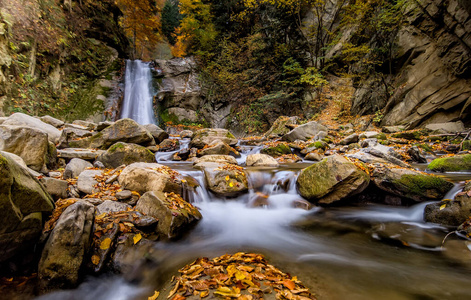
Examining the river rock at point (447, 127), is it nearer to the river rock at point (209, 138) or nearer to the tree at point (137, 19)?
the river rock at point (209, 138)

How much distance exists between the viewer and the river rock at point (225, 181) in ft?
16.1

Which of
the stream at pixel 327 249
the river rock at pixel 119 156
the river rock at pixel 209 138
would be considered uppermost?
the river rock at pixel 209 138

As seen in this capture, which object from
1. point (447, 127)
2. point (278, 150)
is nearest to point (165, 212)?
point (278, 150)

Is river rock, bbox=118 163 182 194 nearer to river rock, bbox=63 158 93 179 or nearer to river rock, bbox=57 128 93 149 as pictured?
river rock, bbox=63 158 93 179

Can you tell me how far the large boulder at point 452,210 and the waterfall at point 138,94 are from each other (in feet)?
52.4

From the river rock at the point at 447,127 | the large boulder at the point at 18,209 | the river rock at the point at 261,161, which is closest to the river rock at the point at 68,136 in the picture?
the large boulder at the point at 18,209

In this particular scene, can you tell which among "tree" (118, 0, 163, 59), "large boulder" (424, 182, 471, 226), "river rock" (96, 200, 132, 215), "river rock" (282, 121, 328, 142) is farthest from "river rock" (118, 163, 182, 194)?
"tree" (118, 0, 163, 59)

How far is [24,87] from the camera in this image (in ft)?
32.2

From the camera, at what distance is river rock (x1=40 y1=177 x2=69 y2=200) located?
10.9 feet

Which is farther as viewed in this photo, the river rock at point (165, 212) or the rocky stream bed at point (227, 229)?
the river rock at point (165, 212)

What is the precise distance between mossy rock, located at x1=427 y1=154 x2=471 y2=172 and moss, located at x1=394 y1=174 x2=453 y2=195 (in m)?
2.05

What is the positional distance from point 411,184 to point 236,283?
4372 millimetres

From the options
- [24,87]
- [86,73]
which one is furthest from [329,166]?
[86,73]

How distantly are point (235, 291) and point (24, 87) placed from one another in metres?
13.8
